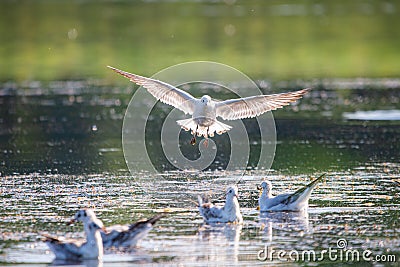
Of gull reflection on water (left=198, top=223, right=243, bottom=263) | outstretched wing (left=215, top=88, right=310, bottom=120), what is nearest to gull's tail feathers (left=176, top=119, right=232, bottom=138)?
outstretched wing (left=215, top=88, right=310, bottom=120)

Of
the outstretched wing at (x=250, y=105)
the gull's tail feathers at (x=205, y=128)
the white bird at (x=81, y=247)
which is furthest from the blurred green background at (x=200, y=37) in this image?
the white bird at (x=81, y=247)

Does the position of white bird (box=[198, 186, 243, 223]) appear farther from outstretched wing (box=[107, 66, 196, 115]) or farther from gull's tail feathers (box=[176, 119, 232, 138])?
outstretched wing (box=[107, 66, 196, 115])

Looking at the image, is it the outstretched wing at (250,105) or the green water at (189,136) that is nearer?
the green water at (189,136)

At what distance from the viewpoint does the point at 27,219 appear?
14594 mm

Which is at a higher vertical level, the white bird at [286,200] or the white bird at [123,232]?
the white bird at [286,200]

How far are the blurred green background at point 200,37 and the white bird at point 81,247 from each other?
2174 cm

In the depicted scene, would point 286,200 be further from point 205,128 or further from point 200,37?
point 200,37

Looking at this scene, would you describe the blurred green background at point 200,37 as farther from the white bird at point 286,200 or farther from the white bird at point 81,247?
the white bird at point 81,247

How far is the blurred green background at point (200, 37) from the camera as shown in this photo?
37.3m

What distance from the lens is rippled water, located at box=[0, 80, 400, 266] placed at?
13141 mm

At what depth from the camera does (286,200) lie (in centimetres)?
1508

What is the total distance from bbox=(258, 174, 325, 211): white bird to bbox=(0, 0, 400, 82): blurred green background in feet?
61.2

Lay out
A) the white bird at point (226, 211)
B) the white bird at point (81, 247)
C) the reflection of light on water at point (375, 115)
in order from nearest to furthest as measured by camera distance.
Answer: the white bird at point (81, 247)
the white bird at point (226, 211)
the reflection of light on water at point (375, 115)

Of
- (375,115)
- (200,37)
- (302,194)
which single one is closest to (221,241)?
(302,194)
